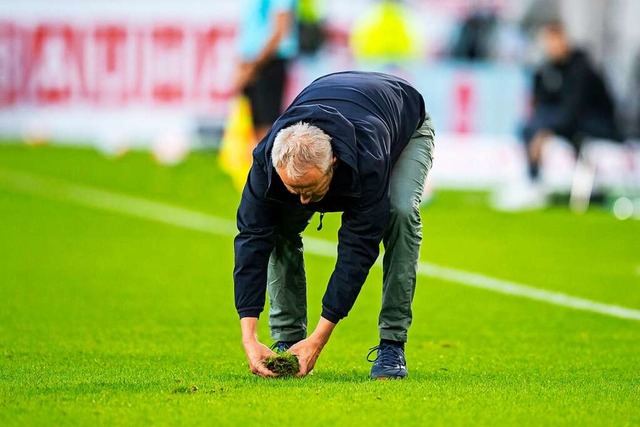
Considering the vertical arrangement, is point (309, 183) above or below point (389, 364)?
above

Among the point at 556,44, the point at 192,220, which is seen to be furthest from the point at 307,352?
the point at 556,44

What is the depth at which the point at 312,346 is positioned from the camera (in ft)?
18.9

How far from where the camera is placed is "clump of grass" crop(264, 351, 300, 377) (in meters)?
5.79

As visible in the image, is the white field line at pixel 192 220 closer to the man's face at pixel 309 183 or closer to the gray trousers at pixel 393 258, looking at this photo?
the gray trousers at pixel 393 258

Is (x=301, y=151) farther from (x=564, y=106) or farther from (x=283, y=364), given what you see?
(x=564, y=106)

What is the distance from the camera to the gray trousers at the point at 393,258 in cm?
590

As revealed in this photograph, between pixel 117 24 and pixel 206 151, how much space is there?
9.48 feet

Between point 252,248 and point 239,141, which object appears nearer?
Answer: point 252,248

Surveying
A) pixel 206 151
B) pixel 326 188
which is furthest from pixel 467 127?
pixel 326 188

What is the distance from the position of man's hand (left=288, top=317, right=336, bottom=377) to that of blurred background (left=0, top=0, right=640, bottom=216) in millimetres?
13907

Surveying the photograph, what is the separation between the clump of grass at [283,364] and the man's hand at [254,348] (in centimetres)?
2

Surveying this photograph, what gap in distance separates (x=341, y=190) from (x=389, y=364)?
3.21 ft

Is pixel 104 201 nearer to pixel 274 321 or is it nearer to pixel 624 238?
pixel 624 238

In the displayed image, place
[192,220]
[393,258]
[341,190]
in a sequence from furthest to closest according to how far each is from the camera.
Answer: [192,220], [393,258], [341,190]
